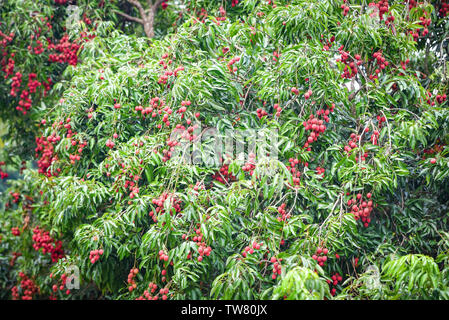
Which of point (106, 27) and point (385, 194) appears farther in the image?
point (106, 27)

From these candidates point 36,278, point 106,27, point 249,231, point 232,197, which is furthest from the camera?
point 36,278

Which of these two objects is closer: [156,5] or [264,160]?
[264,160]

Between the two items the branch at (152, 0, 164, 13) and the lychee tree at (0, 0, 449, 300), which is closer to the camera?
the lychee tree at (0, 0, 449, 300)

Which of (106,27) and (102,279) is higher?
(106,27)

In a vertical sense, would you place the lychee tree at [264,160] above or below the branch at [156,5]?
below

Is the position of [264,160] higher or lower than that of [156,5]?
lower

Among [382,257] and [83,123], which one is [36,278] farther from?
[382,257]

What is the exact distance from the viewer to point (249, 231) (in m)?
3.40

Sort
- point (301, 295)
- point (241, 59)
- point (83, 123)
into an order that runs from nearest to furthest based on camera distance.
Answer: point (301, 295)
point (241, 59)
point (83, 123)

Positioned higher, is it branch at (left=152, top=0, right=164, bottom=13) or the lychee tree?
branch at (left=152, top=0, right=164, bottom=13)

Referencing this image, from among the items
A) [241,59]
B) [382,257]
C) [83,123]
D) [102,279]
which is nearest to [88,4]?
[83,123]

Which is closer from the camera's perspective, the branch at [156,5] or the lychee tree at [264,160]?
the lychee tree at [264,160]

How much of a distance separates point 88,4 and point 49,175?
1968 mm
